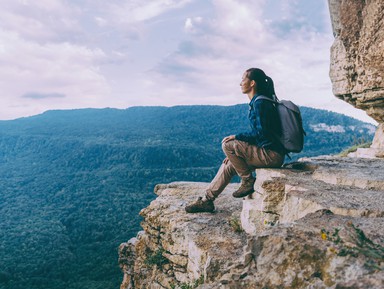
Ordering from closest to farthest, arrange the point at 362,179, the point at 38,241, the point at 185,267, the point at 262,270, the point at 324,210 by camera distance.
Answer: the point at 262,270, the point at 324,210, the point at 362,179, the point at 185,267, the point at 38,241

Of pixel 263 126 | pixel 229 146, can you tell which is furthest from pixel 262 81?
pixel 229 146

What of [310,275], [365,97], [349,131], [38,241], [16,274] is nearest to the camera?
[310,275]

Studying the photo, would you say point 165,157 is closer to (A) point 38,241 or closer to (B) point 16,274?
(A) point 38,241

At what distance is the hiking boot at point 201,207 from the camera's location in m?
7.18

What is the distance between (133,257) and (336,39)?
8983 mm

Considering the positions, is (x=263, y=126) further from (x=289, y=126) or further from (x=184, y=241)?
(x=184, y=241)

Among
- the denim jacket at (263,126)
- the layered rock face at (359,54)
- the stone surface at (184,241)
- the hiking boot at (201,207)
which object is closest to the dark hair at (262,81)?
the denim jacket at (263,126)

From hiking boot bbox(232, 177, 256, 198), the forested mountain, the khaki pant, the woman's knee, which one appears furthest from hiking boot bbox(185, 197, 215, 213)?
the forested mountain

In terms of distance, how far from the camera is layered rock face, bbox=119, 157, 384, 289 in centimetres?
282

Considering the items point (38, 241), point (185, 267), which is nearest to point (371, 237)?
point (185, 267)

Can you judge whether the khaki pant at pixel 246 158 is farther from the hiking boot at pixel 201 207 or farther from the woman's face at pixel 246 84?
the hiking boot at pixel 201 207

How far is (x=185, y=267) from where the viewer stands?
22.0 ft

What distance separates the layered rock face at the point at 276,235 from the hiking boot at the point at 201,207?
11cm

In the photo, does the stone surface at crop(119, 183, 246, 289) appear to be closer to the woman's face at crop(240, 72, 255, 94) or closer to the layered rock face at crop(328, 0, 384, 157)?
the woman's face at crop(240, 72, 255, 94)
